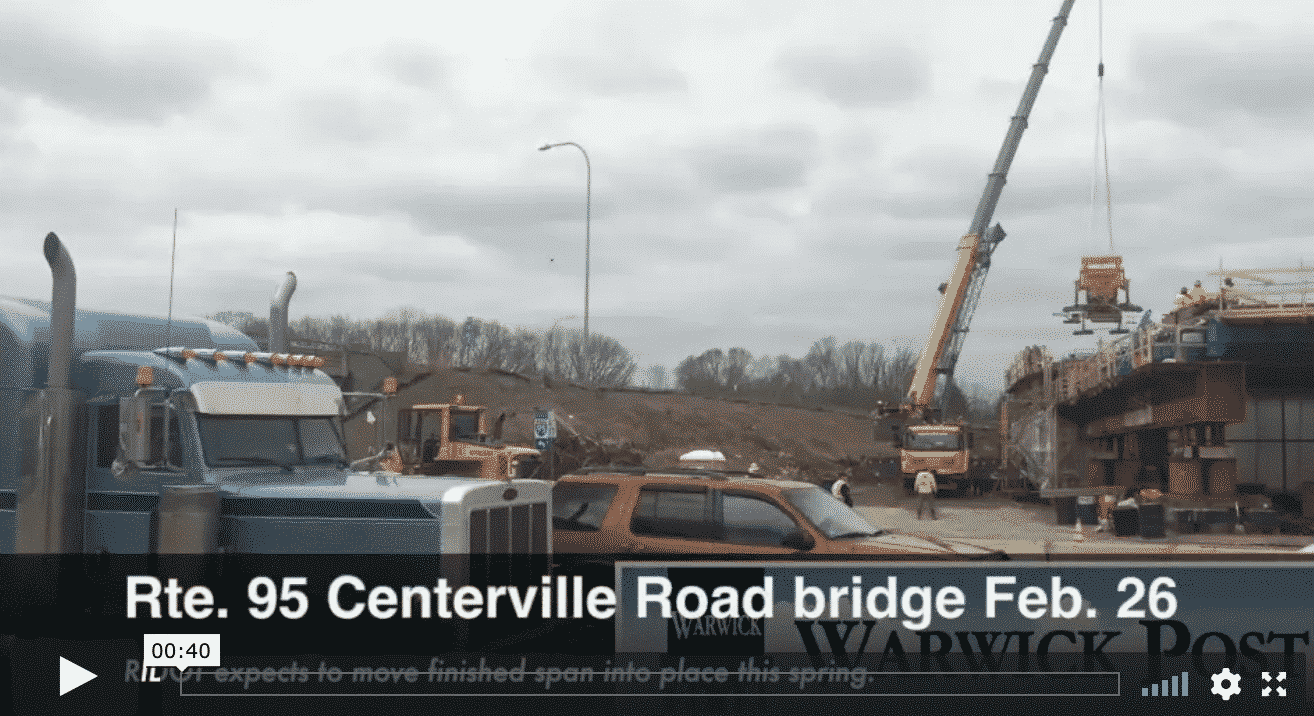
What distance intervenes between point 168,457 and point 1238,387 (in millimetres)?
32251

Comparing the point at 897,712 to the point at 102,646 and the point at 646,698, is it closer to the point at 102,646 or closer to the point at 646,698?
the point at 646,698

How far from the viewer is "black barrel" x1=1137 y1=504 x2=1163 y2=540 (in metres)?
30.5

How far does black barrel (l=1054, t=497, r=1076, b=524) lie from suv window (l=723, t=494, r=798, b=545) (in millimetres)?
28548

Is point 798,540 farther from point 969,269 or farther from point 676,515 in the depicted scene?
point 969,269

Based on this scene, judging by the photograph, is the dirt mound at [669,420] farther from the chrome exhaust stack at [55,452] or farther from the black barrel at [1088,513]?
the chrome exhaust stack at [55,452]

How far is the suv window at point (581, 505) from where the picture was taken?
11273 millimetres

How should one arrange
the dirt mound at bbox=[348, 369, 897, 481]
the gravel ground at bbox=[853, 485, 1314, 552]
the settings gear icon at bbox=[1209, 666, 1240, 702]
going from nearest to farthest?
the settings gear icon at bbox=[1209, 666, 1240, 702]
the gravel ground at bbox=[853, 485, 1314, 552]
the dirt mound at bbox=[348, 369, 897, 481]

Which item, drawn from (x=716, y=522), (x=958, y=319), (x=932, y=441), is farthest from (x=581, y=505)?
(x=958, y=319)

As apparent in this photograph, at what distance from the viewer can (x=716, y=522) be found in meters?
10.8

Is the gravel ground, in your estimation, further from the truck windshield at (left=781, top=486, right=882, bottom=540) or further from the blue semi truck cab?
the blue semi truck cab

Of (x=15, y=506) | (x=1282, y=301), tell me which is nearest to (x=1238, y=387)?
(x=1282, y=301)

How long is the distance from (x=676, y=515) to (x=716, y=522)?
43 centimetres

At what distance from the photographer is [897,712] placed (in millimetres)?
6883
